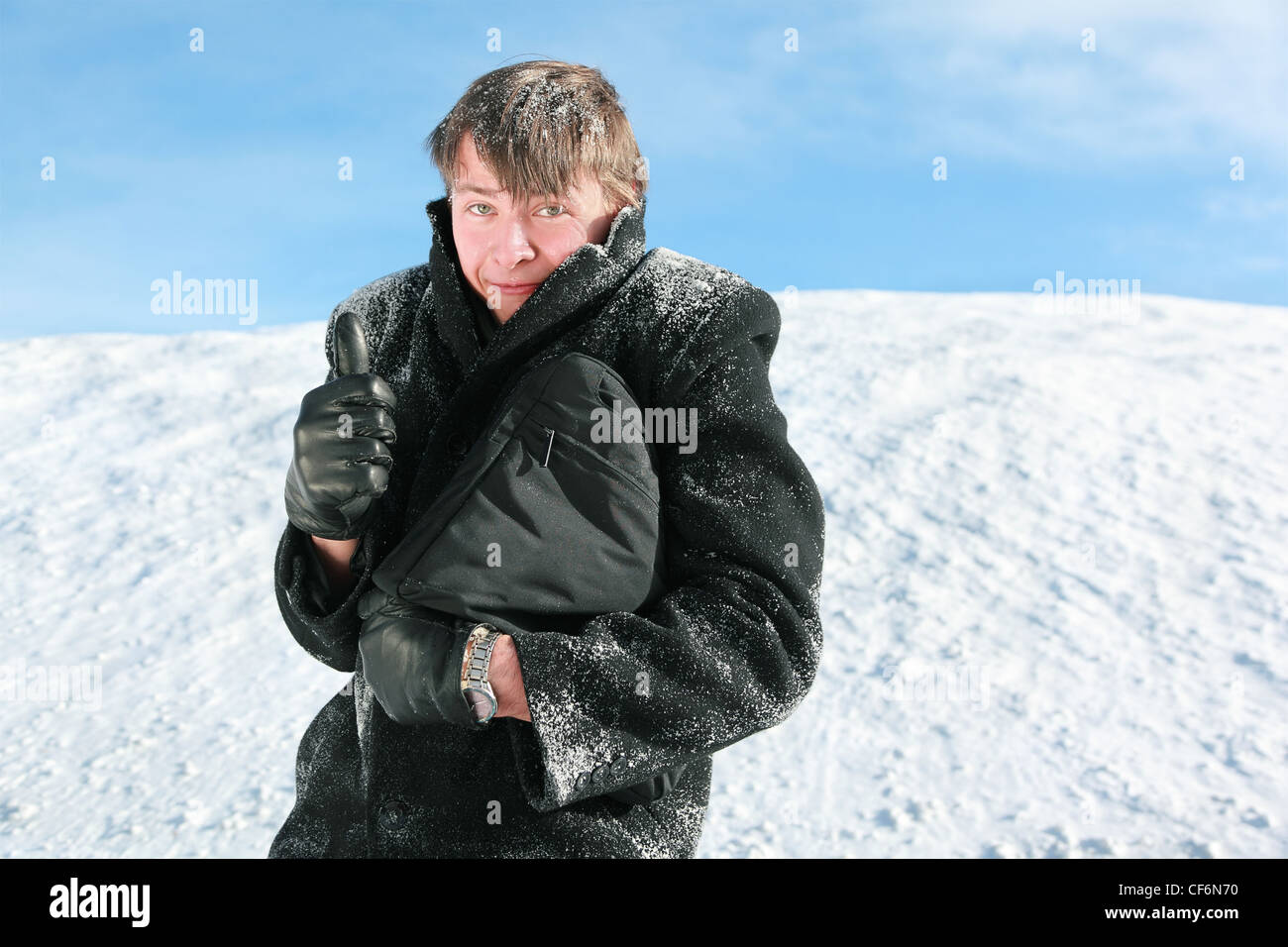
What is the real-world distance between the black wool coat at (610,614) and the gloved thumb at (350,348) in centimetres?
20

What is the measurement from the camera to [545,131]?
1.67m

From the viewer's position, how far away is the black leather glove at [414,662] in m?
1.51

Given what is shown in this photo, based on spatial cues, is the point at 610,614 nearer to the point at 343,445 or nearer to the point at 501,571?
the point at 501,571

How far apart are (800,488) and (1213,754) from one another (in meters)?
4.05

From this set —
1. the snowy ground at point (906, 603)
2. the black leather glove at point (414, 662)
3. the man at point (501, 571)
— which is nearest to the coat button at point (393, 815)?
the man at point (501, 571)

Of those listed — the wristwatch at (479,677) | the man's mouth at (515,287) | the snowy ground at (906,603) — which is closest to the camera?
the wristwatch at (479,677)

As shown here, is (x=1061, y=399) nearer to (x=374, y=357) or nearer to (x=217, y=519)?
(x=217, y=519)

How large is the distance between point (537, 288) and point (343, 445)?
1.30 feet

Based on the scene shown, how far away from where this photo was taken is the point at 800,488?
1.67 m

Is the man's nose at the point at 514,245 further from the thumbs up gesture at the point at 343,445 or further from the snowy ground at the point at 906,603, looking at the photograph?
the snowy ground at the point at 906,603

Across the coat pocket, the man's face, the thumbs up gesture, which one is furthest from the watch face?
the man's face

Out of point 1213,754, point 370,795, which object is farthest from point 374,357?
point 1213,754

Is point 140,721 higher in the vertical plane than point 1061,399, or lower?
lower

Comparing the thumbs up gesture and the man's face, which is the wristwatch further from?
the man's face
